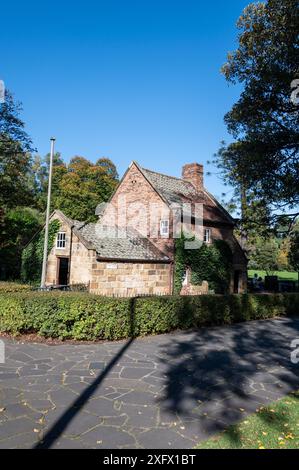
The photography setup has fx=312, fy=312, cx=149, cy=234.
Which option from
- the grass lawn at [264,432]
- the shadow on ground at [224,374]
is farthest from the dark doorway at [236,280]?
the grass lawn at [264,432]

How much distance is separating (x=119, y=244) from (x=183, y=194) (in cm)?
803

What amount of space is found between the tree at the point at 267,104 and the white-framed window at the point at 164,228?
6.78 m

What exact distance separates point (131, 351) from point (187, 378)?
251cm

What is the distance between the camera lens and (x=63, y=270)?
22.3 m

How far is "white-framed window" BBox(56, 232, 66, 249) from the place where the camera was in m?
21.4

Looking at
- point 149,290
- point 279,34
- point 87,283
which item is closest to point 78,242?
point 87,283

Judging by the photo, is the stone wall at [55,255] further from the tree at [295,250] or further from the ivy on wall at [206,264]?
the tree at [295,250]

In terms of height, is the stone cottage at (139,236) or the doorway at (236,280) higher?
the stone cottage at (139,236)

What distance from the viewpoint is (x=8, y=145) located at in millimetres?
24641

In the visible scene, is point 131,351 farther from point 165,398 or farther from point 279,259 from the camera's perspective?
point 279,259

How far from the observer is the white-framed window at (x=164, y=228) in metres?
23.5

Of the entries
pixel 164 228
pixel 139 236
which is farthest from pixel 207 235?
pixel 139 236

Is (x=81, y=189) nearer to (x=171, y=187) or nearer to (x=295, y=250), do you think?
(x=171, y=187)

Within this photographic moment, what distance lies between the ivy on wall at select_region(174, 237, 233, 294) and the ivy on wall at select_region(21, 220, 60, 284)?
29.3 feet
